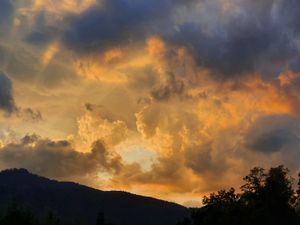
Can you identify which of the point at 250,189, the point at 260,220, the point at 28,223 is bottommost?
the point at 28,223

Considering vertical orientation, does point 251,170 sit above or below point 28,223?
above

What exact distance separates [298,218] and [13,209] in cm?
5995

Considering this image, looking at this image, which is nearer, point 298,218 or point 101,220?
point 298,218

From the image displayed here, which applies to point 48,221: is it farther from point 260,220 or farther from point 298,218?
point 298,218

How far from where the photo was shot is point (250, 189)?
414ft

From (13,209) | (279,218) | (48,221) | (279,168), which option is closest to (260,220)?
(279,218)

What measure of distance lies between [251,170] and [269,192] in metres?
6.15

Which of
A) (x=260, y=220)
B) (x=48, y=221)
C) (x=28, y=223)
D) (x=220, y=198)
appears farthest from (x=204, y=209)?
(x=28, y=223)

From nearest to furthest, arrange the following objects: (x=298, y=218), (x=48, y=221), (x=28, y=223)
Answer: (x=28, y=223) < (x=48, y=221) < (x=298, y=218)

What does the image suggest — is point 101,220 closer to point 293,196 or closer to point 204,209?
point 204,209

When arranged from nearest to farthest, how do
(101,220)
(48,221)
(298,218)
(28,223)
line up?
(28,223), (48,221), (298,218), (101,220)

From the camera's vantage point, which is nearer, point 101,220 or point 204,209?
point 204,209

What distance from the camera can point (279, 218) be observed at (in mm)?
121438

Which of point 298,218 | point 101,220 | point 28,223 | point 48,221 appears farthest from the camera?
point 101,220
